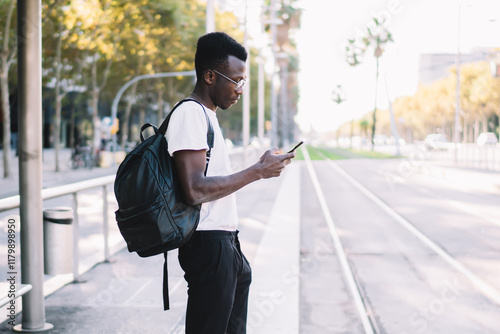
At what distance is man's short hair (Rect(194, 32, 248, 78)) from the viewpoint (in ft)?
9.20

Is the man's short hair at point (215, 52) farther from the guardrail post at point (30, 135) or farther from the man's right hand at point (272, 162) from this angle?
the guardrail post at point (30, 135)

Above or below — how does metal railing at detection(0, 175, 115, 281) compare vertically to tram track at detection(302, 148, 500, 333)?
above

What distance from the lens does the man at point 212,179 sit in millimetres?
2604

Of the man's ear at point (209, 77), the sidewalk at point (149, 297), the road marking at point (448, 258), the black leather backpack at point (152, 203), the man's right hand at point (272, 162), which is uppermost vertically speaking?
the man's ear at point (209, 77)

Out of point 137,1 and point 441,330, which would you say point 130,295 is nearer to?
point 441,330

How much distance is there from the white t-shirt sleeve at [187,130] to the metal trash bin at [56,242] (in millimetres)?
3024

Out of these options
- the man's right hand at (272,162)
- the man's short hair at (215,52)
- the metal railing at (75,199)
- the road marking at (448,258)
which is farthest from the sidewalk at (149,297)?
the man's short hair at (215,52)

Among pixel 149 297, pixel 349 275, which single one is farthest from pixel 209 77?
pixel 349 275

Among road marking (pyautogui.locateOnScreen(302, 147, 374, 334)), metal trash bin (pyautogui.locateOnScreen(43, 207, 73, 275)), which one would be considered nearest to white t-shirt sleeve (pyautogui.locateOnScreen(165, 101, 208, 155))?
road marking (pyautogui.locateOnScreen(302, 147, 374, 334))

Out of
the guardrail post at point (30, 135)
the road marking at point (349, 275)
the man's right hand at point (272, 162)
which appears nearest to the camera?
the man's right hand at point (272, 162)

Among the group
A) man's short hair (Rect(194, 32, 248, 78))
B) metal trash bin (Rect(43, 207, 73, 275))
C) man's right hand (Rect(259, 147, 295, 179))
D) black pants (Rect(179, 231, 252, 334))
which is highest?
man's short hair (Rect(194, 32, 248, 78))

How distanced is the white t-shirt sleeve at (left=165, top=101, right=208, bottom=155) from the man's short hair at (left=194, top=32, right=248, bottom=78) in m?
0.23

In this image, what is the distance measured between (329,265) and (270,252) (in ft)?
2.95

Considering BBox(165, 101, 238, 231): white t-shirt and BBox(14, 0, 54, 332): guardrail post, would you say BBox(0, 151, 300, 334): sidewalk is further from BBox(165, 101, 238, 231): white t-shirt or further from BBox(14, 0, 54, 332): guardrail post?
BBox(165, 101, 238, 231): white t-shirt
